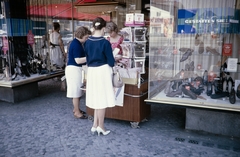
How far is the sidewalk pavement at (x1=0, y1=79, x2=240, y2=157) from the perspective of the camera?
10.3 ft

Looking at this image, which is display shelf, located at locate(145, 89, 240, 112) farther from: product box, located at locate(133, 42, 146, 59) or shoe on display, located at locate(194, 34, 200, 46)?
shoe on display, located at locate(194, 34, 200, 46)

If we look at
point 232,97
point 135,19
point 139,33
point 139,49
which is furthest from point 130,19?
point 232,97

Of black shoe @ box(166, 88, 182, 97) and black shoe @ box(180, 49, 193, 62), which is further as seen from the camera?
black shoe @ box(180, 49, 193, 62)

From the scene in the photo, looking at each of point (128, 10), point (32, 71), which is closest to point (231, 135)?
point (32, 71)

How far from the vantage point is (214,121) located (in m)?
3.61

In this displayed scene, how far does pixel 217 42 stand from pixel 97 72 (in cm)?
191

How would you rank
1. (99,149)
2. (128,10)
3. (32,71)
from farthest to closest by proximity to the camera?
1. (128,10)
2. (32,71)
3. (99,149)

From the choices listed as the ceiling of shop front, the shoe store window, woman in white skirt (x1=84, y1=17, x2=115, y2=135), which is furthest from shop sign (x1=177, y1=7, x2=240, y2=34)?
the ceiling of shop front

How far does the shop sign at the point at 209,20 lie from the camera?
3.56m

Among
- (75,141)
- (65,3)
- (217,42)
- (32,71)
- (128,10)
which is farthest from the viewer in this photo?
(65,3)

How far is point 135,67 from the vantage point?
3.90 meters

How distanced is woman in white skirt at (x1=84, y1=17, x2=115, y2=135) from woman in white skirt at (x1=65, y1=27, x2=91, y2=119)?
1.83 feet

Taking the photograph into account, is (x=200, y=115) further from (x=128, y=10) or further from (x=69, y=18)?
(x=69, y=18)

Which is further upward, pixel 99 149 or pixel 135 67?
pixel 135 67
